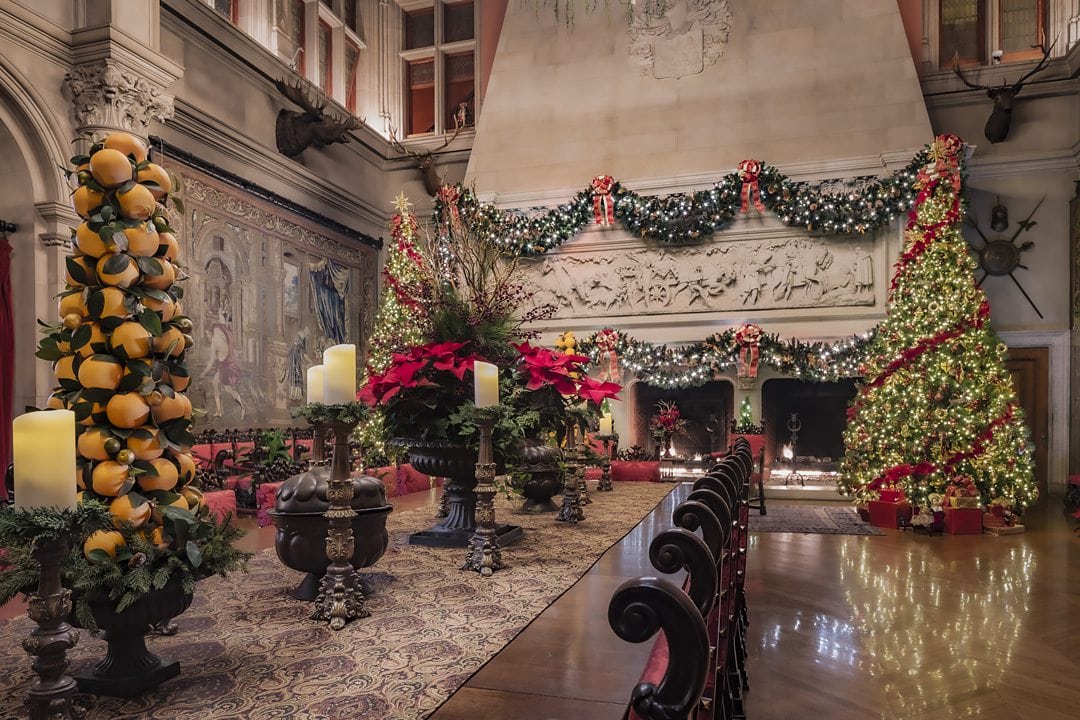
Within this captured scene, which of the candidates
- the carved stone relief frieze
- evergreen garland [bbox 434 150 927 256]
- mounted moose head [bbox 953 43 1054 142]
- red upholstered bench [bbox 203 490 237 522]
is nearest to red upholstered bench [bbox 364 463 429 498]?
red upholstered bench [bbox 203 490 237 522]

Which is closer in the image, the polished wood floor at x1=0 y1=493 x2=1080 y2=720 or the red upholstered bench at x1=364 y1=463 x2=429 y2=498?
the polished wood floor at x1=0 y1=493 x2=1080 y2=720

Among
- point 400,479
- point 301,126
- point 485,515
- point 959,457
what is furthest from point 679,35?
point 485,515

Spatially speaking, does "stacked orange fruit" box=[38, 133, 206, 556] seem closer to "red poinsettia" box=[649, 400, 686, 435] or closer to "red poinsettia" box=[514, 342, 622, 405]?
"red poinsettia" box=[514, 342, 622, 405]

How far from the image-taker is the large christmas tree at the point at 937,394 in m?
7.33

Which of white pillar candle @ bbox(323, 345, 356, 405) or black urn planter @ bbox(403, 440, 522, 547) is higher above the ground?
white pillar candle @ bbox(323, 345, 356, 405)

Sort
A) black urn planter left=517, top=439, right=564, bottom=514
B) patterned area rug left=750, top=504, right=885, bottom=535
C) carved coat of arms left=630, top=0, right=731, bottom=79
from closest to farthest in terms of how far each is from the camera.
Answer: black urn planter left=517, top=439, right=564, bottom=514
patterned area rug left=750, top=504, right=885, bottom=535
carved coat of arms left=630, top=0, right=731, bottom=79

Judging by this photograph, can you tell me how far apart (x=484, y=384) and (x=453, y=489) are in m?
0.70

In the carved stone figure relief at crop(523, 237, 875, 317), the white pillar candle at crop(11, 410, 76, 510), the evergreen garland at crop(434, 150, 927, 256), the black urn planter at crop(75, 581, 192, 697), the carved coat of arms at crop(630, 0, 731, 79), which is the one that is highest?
the carved coat of arms at crop(630, 0, 731, 79)

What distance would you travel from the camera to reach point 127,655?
1304 mm

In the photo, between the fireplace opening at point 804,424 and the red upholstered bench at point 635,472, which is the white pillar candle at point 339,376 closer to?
the red upholstered bench at point 635,472

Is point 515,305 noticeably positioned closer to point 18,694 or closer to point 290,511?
point 290,511

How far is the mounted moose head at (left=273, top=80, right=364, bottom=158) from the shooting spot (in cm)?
935

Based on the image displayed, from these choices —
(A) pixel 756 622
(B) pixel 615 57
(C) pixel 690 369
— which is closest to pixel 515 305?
(A) pixel 756 622

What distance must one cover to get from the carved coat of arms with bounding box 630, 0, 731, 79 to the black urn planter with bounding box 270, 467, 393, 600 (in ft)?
33.0
